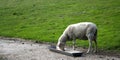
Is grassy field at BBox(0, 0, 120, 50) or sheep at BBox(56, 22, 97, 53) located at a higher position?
sheep at BBox(56, 22, 97, 53)

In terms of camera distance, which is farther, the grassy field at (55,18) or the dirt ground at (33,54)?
the grassy field at (55,18)

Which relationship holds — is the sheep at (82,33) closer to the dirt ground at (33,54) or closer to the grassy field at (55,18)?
the dirt ground at (33,54)

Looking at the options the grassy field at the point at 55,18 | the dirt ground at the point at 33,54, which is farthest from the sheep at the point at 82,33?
the grassy field at the point at 55,18

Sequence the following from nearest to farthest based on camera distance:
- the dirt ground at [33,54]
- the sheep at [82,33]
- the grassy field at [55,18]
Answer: the dirt ground at [33,54] → the sheep at [82,33] → the grassy field at [55,18]

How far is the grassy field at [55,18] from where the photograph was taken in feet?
104

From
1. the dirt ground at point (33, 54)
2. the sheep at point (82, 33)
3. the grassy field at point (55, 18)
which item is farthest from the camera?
the grassy field at point (55, 18)

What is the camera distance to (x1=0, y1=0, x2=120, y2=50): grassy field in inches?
1248

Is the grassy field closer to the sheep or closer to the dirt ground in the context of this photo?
the sheep

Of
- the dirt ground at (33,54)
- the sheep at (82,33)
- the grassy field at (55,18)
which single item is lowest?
the grassy field at (55,18)

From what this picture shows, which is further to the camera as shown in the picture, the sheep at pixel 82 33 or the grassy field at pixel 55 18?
the grassy field at pixel 55 18

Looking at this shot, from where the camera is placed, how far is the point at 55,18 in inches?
1734

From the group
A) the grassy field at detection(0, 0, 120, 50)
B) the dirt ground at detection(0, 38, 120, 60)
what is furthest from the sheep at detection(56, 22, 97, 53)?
the grassy field at detection(0, 0, 120, 50)

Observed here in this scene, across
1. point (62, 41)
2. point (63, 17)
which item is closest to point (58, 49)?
point (62, 41)

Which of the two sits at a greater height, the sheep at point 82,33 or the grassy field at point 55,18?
the sheep at point 82,33
